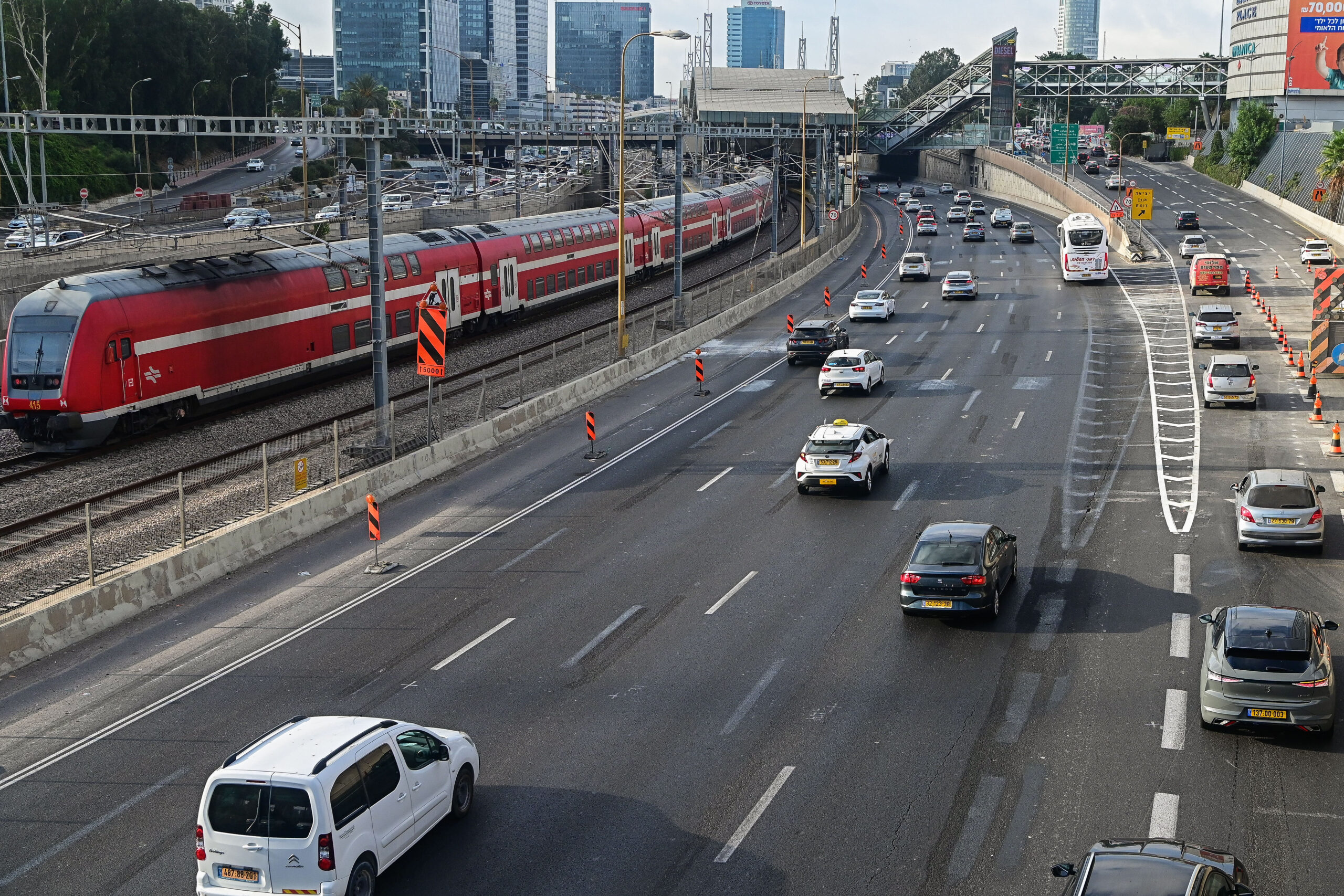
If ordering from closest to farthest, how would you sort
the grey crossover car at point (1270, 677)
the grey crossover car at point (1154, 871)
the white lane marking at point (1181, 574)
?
the grey crossover car at point (1154, 871) < the grey crossover car at point (1270, 677) < the white lane marking at point (1181, 574)

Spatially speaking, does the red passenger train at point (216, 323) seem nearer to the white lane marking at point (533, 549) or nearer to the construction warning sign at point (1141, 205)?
the white lane marking at point (533, 549)

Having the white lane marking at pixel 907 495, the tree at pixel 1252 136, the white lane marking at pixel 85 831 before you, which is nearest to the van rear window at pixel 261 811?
the white lane marking at pixel 85 831

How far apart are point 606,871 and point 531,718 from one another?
422 centimetres

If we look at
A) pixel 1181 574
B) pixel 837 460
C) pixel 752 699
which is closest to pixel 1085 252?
pixel 837 460

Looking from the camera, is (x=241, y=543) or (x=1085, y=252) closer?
(x=241, y=543)

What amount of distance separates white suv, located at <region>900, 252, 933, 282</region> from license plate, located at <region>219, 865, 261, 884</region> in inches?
2350

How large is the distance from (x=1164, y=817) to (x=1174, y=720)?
2.97 meters

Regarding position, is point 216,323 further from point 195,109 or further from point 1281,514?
point 195,109

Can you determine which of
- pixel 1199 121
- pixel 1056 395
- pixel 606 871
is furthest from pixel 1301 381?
pixel 1199 121

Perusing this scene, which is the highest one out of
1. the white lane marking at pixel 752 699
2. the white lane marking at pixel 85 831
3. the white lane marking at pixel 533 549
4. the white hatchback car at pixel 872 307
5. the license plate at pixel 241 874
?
the white hatchback car at pixel 872 307

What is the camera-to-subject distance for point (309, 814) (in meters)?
12.1

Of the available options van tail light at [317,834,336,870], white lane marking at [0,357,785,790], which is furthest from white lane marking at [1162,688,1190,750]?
white lane marking at [0,357,785,790]

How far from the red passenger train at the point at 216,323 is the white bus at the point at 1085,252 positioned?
26218mm

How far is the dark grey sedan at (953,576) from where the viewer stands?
20.5 m
